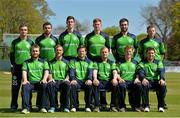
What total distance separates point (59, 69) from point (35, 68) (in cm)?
57

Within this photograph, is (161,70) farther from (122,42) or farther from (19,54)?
(19,54)

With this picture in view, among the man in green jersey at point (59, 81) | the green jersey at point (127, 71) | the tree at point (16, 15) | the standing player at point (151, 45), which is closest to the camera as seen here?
the man in green jersey at point (59, 81)

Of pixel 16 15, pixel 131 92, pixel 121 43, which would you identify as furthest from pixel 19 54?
pixel 16 15

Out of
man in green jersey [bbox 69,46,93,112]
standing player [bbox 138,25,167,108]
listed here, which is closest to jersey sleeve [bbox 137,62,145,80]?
standing player [bbox 138,25,167,108]

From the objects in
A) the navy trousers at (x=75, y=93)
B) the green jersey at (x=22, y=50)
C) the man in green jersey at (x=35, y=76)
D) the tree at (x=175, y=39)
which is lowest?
the navy trousers at (x=75, y=93)

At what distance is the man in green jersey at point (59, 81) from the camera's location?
11.2 meters

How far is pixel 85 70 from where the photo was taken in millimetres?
11758

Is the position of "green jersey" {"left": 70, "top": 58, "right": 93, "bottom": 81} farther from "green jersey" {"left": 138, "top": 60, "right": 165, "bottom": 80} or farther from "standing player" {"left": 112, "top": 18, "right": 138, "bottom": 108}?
"green jersey" {"left": 138, "top": 60, "right": 165, "bottom": 80}

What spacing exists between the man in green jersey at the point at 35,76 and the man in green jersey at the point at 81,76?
2.12 ft

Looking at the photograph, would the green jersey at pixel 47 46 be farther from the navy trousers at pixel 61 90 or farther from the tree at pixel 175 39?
the tree at pixel 175 39

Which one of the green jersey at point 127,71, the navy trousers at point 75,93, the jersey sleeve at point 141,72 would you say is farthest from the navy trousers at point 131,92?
A: the navy trousers at point 75,93

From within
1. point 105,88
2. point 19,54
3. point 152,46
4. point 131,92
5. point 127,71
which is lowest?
point 131,92

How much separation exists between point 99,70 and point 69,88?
36.4 inches

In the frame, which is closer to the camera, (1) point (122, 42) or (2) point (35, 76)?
(2) point (35, 76)
